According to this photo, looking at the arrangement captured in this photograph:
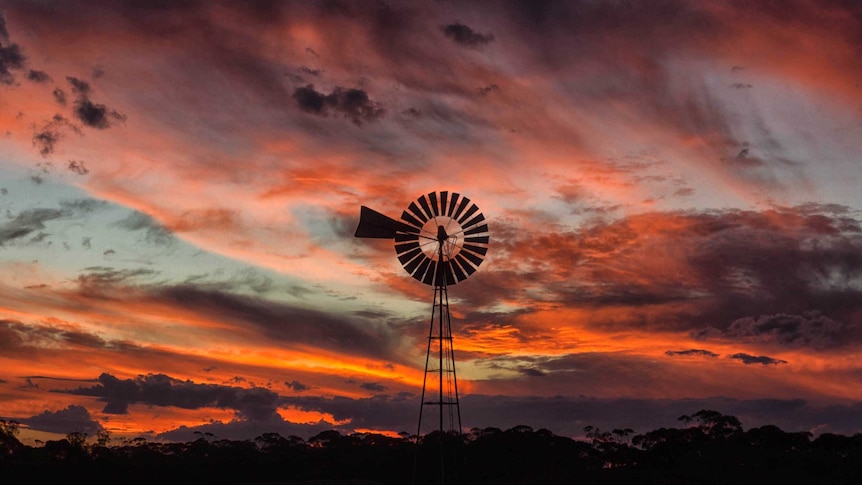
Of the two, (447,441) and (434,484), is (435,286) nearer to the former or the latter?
(434,484)

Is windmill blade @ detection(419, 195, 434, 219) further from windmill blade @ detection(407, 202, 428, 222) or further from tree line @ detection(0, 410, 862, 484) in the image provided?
tree line @ detection(0, 410, 862, 484)

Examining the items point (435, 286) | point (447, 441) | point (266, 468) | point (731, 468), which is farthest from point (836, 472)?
point (266, 468)

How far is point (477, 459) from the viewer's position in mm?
98688

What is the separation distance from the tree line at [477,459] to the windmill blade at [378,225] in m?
40.1

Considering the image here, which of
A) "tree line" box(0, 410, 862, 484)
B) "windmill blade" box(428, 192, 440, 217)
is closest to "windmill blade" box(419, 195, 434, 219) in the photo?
"windmill blade" box(428, 192, 440, 217)

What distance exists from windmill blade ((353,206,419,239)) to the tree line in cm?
4014

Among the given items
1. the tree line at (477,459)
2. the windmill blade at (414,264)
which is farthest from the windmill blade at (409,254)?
the tree line at (477,459)

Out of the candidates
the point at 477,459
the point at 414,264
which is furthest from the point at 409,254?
the point at 477,459

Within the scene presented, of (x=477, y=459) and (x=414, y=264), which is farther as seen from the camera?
(x=477, y=459)

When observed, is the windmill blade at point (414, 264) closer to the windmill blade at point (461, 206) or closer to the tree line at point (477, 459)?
the windmill blade at point (461, 206)

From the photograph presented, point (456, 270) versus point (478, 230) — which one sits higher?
point (478, 230)

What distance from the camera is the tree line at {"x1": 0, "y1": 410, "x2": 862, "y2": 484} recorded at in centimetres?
8338

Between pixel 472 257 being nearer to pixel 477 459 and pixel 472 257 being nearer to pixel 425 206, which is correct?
pixel 425 206

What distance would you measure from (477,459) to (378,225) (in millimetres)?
59032
